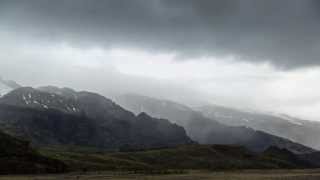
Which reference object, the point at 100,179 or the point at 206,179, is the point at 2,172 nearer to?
the point at 100,179

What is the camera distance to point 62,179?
477 ft

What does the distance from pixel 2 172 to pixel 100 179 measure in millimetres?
69164

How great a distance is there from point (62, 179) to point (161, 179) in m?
25.4

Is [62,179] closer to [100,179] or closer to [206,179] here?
[100,179]

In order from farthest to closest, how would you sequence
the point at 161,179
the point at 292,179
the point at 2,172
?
the point at 2,172
the point at 161,179
the point at 292,179

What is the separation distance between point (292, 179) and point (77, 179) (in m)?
51.7

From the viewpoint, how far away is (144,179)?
139 metres

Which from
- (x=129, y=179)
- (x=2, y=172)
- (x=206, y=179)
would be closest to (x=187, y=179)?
(x=206, y=179)

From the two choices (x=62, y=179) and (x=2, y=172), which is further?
(x=2, y=172)

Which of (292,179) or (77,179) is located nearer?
(292,179)

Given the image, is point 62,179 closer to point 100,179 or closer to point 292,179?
point 100,179

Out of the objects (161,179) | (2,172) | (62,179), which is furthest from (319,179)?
(2,172)

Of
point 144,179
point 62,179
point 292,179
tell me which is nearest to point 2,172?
point 62,179

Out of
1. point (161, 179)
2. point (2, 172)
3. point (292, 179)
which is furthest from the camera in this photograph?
point (2, 172)
